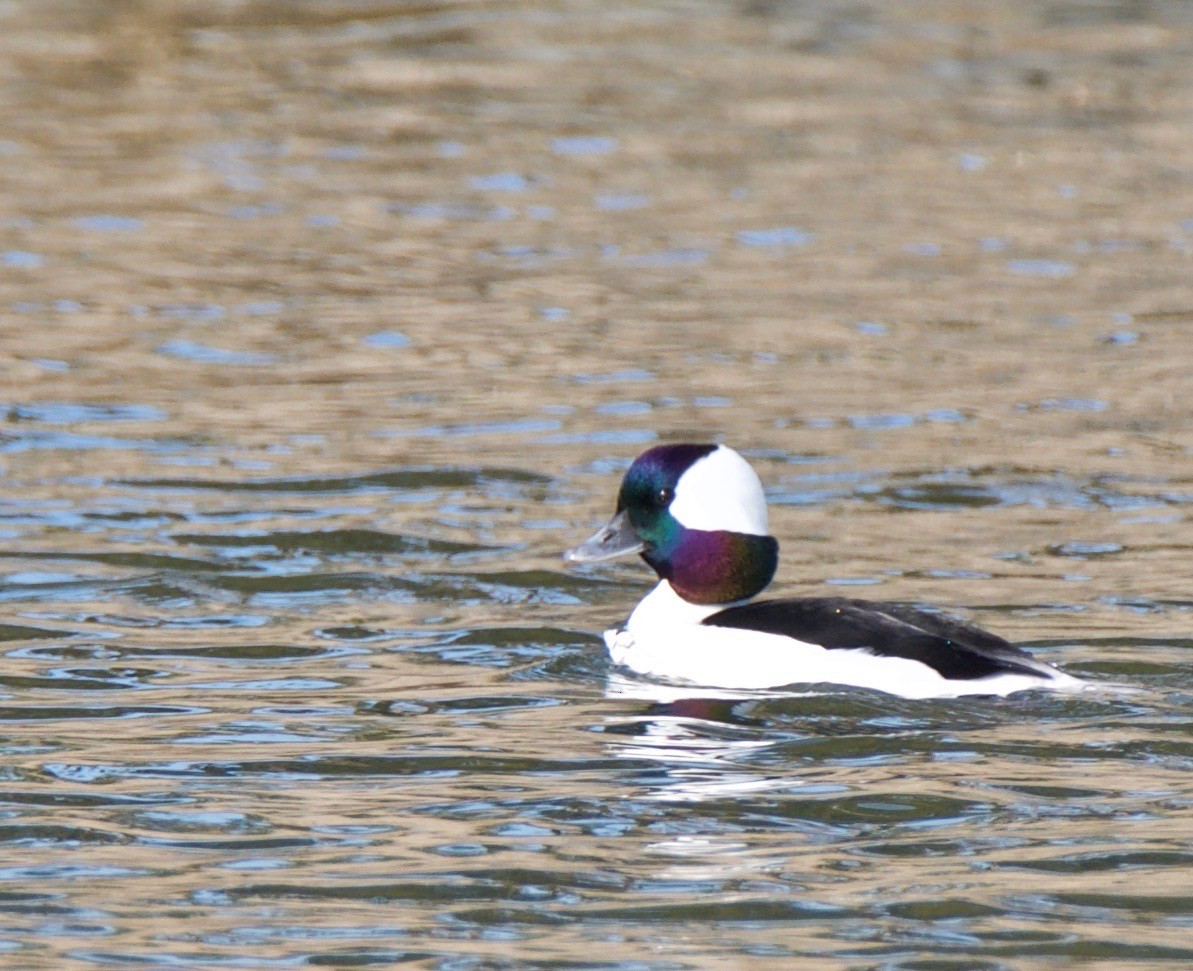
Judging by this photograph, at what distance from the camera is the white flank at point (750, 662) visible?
7438 millimetres

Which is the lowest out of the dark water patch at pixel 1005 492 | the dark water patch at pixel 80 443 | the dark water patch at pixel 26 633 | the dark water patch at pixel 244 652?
the dark water patch at pixel 244 652

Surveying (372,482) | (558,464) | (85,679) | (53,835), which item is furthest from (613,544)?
(558,464)

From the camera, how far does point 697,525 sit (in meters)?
8.16

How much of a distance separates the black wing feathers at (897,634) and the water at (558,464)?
15 centimetres

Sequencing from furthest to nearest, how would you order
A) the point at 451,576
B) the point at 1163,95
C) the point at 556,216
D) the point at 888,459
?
the point at 1163,95, the point at 556,216, the point at 888,459, the point at 451,576

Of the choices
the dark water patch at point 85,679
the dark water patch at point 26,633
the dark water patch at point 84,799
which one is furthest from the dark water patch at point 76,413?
the dark water patch at point 84,799

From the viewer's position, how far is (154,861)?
6285 mm

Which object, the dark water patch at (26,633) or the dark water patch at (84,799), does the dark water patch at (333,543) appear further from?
the dark water patch at (84,799)

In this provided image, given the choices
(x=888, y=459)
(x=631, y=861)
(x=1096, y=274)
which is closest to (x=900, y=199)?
(x=1096, y=274)

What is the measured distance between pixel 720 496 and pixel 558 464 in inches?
128

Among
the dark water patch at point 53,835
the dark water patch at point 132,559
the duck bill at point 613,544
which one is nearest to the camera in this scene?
the dark water patch at point 53,835

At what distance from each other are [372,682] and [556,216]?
8.91m

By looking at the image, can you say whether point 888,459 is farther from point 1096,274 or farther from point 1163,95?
point 1163,95

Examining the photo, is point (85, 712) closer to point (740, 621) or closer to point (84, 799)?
point (84, 799)
